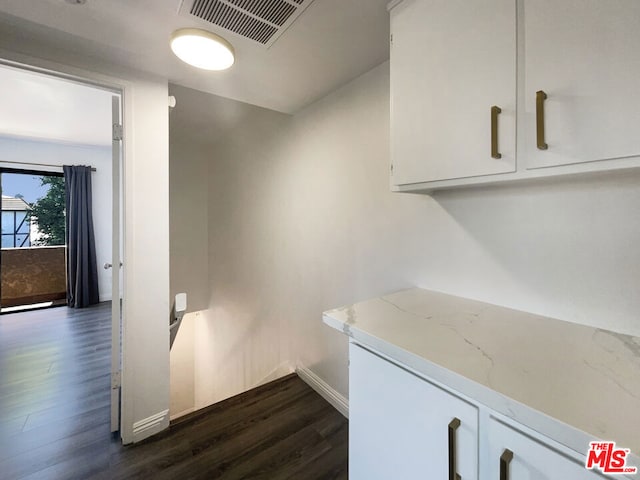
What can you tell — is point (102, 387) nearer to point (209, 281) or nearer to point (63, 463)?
point (63, 463)

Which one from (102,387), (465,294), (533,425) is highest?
(465,294)

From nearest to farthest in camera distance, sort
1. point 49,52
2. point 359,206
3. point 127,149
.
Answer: point 49,52
point 127,149
point 359,206

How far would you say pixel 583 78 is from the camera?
2.39 ft

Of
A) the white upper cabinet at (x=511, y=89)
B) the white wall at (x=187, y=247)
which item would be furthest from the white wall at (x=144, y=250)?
the white wall at (x=187, y=247)

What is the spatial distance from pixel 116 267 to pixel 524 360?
198 centimetres

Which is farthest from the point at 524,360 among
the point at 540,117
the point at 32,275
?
the point at 32,275

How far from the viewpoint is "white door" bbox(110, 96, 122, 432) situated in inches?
64.5

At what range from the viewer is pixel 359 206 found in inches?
71.4

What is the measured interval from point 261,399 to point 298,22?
7.70ft

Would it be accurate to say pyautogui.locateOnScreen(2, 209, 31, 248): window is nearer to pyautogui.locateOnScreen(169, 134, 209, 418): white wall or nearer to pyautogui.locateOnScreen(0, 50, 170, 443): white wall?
pyautogui.locateOnScreen(169, 134, 209, 418): white wall

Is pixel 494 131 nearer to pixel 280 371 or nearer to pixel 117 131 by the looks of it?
pixel 117 131

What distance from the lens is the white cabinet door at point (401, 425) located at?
2.32 ft

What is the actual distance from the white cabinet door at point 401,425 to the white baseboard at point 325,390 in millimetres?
858

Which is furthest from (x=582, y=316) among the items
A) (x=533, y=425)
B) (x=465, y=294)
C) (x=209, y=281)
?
(x=209, y=281)
